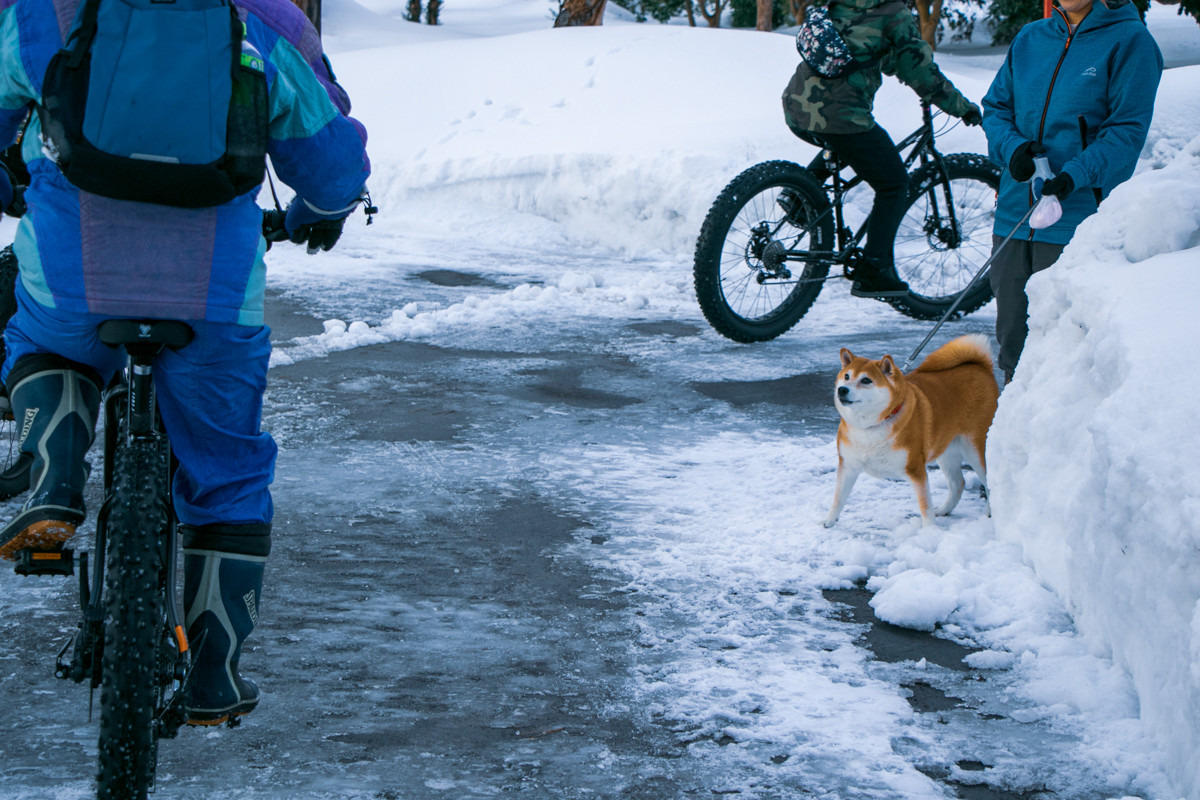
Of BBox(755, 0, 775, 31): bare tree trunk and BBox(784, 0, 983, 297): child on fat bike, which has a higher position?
BBox(755, 0, 775, 31): bare tree trunk

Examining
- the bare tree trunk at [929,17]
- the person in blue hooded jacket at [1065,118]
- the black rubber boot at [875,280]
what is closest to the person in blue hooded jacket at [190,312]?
the person in blue hooded jacket at [1065,118]

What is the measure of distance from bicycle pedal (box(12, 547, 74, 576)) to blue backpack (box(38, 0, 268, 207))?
0.74 m

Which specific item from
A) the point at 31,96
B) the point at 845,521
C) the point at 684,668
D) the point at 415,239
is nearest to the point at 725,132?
the point at 415,239

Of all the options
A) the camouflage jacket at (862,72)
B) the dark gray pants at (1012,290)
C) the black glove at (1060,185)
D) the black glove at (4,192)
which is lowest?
the dark gray pants at (1012,290)

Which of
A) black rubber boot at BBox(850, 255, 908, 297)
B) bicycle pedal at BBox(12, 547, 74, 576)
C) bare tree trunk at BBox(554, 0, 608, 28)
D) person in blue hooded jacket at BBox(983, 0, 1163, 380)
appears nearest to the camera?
bicycle pedal at BBox(12, 547, 74, 576)

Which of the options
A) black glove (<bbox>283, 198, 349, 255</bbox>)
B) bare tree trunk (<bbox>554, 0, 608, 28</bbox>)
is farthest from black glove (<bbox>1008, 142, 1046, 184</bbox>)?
bare tree trunk (<bbox>554, 0, 608, 28</bbox>)

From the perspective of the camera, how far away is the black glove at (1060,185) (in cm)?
447

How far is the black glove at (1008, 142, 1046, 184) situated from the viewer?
4.61 m

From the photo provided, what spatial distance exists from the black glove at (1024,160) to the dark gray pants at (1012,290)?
0.32 metres

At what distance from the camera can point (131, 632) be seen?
7.02ft

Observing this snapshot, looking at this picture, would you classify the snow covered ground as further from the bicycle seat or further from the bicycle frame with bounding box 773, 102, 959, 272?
the bicycle seat

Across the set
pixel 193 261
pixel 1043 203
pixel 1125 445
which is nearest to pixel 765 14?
pixel 1043 203

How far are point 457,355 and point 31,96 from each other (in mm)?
4662

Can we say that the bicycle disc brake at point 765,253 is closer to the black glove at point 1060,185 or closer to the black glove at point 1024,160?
the black glove at point 1024,160
